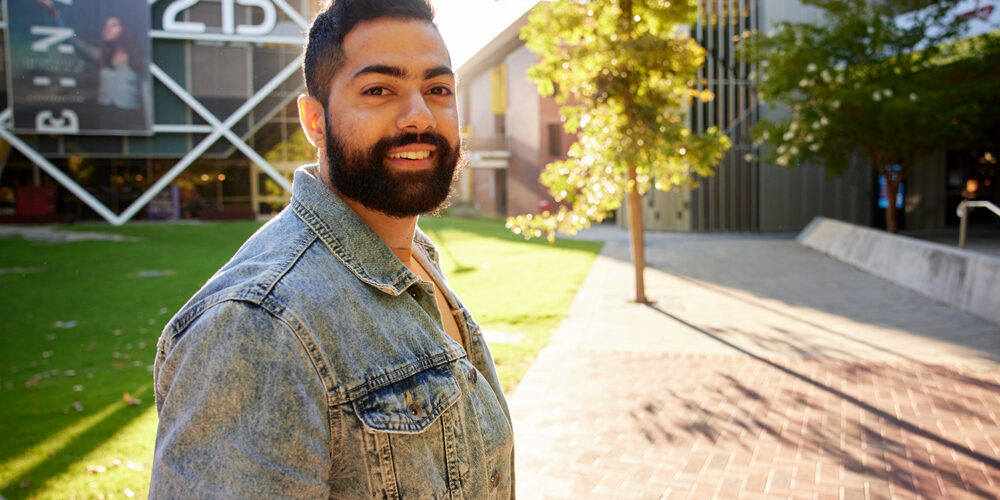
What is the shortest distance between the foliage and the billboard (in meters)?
26.0

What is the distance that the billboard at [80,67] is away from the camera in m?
27.4

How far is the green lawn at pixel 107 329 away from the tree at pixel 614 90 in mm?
1872

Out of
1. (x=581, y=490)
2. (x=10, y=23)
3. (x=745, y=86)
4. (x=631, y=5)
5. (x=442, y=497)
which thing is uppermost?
(x=10, y=23)

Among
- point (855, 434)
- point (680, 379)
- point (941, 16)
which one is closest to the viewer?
point (855, 434)

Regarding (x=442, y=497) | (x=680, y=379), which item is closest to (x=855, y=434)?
(x=680, y=379)

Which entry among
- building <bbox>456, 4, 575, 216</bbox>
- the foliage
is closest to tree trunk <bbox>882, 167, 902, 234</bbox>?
the foliage

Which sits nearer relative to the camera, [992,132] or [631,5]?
[631,5]

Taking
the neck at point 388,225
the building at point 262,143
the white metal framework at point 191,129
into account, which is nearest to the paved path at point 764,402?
the neck at point 388,225

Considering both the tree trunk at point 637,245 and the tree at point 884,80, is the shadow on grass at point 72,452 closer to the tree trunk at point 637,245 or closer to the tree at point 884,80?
the tree trunk at point 637,245

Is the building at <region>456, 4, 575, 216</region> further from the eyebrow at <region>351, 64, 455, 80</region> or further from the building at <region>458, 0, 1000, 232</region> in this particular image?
the eyebrow at <region>351, 64, 455, 80</region>

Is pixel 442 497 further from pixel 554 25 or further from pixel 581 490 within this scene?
pixel 554 25

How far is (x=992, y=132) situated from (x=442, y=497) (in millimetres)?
26149

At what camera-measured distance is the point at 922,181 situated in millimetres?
26312

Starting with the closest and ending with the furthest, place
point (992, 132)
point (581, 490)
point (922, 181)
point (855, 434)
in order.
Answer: point (581, 490) → point (855, 434) → point (992, 132) → point (922, 181)
